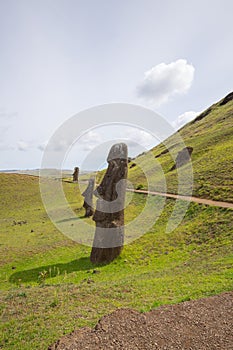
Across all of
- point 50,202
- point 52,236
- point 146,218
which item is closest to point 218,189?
point 146,218

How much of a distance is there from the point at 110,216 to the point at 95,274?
12.5 ft

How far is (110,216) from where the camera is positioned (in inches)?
661

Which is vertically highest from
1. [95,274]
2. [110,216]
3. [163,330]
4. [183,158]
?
[183,158]

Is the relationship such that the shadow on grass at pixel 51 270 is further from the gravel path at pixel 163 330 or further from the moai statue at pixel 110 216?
the gravel path at pixel 163 330

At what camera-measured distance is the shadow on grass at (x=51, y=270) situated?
15.1 meters

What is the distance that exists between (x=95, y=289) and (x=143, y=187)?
35.5 m

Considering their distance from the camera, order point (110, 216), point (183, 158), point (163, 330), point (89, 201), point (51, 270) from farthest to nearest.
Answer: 1. point (183, 158)
2. point (89, 201)
3. point (110, 216)
4. point (51, 270)
5. point (163, 330)

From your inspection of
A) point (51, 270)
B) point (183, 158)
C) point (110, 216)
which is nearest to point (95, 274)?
point (51, 270)

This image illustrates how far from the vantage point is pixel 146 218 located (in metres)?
27.8

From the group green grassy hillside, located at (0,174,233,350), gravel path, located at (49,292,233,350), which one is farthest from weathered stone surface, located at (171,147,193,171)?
gravel path, located at (49,292,233,350)

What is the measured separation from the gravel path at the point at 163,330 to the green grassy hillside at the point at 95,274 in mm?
631

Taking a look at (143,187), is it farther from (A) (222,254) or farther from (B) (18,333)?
(B) (18,333)

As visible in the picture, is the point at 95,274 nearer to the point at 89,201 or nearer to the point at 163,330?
the point at 163,330

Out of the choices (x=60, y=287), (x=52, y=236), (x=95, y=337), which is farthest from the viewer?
(x=52, y=236)
